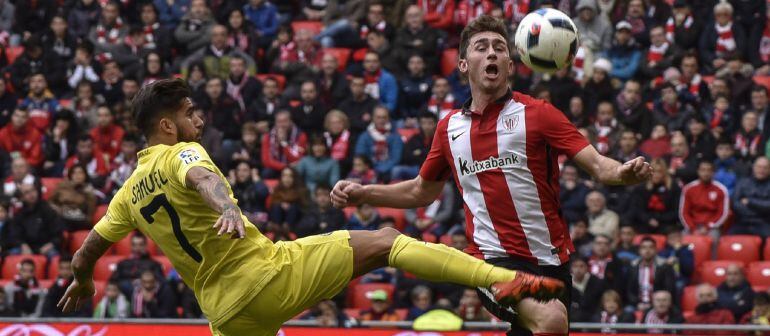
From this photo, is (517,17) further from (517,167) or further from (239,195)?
(517,167)

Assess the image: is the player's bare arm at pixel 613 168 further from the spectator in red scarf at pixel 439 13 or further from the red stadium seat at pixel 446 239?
the spectator in red scarf at pixel 439 13

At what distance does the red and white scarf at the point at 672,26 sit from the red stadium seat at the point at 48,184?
7.92 meters

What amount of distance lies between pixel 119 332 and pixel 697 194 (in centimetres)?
650

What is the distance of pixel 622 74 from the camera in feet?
59.3

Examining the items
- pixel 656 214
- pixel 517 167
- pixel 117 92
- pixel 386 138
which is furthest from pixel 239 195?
pixel 517 167

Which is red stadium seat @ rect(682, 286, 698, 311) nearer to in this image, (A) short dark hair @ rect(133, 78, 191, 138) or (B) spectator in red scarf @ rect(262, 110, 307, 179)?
(B) spectator in red scarf @ rect(262, 110, 307, 179)

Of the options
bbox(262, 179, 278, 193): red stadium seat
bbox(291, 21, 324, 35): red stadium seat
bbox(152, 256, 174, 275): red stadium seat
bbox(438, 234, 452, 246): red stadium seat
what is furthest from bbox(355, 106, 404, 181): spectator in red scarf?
bbox(291, 21, 324, 35): red stadium seat

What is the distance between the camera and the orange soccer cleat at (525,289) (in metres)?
7.84

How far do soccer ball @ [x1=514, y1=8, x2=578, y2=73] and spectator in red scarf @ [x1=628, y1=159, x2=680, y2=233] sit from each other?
713 cm

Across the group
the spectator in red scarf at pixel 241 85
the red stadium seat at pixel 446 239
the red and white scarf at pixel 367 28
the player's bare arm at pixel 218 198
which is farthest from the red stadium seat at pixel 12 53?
the player's bare arm at pixel 218 198

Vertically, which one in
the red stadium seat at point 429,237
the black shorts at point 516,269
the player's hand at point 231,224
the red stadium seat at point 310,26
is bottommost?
the red stadium seat at point 429,237

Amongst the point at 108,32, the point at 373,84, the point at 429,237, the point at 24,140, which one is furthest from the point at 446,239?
the point at 108,32

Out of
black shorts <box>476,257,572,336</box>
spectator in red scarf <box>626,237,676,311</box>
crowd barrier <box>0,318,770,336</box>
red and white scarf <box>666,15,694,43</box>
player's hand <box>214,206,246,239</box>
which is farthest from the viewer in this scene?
red and white scarf <box>666,15,694,43</box>

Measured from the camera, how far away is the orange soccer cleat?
25.7 ft
